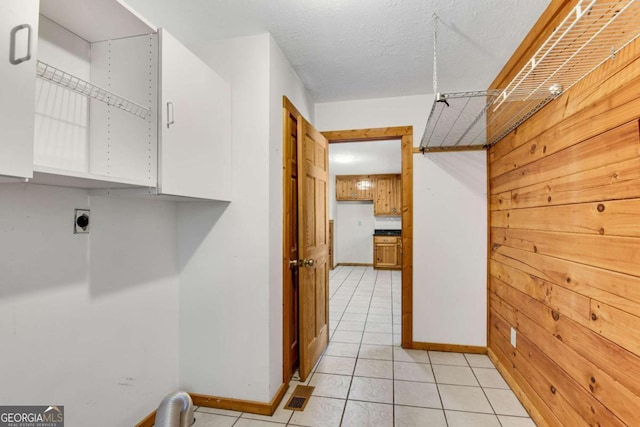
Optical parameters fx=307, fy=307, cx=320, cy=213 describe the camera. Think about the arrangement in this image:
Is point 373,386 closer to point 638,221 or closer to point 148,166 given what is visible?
point 638,221

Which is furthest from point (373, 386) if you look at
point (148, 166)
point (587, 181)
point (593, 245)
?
point (148, 166)

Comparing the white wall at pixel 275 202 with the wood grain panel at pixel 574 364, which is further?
the white wall at pixel 275 202

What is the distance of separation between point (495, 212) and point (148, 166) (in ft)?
8.76

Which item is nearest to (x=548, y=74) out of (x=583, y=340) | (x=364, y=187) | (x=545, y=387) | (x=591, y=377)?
(x=583, y=340)

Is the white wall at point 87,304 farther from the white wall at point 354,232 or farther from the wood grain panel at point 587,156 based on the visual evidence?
the white wall at point 354,232

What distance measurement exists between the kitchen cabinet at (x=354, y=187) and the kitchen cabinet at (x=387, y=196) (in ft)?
0.57

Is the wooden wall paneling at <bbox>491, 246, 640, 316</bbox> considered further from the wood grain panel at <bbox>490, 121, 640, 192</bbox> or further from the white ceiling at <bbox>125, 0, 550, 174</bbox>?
the white ceiling at <bbox>125, 0, 550, 174</bbox>

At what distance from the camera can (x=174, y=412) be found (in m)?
1.15

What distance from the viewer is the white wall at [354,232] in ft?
26.0

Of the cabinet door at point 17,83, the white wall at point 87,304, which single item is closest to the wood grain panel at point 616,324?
the cabinet door at point 17,83

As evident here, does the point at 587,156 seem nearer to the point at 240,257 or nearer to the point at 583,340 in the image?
the point at 583,340

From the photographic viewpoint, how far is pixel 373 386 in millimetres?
2311

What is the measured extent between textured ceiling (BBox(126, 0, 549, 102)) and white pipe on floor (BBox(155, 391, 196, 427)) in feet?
6.39

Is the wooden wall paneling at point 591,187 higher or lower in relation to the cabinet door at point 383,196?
lower
